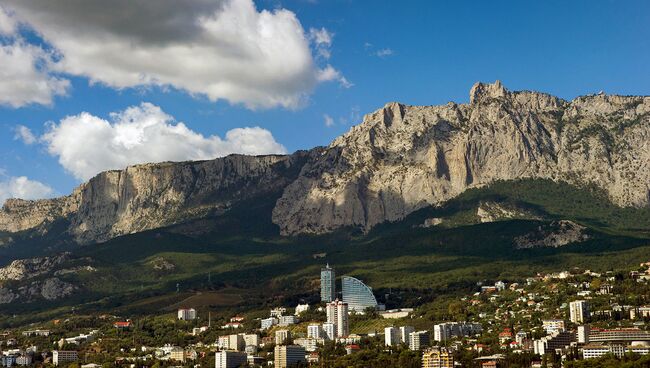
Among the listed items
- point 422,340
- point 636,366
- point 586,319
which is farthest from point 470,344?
point 636,366

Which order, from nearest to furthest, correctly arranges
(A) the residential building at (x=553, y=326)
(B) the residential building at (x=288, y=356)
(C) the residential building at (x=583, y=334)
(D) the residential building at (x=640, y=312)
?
(C) the residential building at (x=583, y=334), (B) the residential building at (x=288, y=356), (A) the residential building at (x=553, y=326), (D) the residential building at (x=640, y=312)

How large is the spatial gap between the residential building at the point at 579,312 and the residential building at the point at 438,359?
35.6 meters

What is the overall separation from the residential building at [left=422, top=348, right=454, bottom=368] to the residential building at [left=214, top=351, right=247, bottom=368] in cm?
3598

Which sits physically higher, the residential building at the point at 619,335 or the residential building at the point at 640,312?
the residential building at the point at 640,312

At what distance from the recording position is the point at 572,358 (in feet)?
536

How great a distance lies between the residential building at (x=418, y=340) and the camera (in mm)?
190625

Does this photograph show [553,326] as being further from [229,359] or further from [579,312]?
[229,359]

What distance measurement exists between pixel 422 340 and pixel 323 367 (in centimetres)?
2222

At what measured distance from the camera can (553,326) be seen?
631 feet

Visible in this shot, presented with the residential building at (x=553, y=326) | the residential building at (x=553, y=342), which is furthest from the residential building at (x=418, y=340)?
the residential building at (x=553, y=342)

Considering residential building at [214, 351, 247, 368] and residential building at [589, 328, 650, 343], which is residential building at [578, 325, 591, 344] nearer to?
residential building at [589, 328, 650, 343]

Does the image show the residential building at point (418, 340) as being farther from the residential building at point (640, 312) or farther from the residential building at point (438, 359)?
the residential building at point (640, 312)

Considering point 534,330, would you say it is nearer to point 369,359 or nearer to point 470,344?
point 470,344

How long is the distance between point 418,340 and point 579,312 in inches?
Result: 1125
